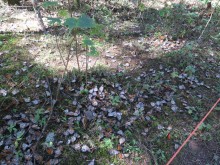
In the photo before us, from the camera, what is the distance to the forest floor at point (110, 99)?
9.59 feet

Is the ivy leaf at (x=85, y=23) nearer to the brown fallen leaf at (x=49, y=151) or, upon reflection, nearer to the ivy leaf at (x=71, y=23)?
the ivy leaf at (x=71, y=23)

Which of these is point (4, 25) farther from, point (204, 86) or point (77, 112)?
point (204, 86)

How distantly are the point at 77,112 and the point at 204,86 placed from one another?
275cm

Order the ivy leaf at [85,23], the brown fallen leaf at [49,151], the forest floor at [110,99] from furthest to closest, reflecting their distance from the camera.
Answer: the forest floor at [110,99] → the brown fallen leaf at [49,151] → the ivy leaf at [85,23]

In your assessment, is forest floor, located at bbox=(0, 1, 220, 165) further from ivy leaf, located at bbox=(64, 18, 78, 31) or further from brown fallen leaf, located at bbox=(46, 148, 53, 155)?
ivy leaf, located at bbox=(64, 18, 78, 31)

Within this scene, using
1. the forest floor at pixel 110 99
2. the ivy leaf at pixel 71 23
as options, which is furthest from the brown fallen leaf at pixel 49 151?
the ivy leaf at pixel 71 23

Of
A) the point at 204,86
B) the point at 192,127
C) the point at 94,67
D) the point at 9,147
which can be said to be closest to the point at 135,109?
the point at 192,127

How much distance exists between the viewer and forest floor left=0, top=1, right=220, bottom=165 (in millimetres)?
2924

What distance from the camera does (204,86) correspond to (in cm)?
422

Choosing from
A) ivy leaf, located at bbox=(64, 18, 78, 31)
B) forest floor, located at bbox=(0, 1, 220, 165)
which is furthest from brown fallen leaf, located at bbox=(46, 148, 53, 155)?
ivy leaf, located at bbox=(64, 18, 78, 31)

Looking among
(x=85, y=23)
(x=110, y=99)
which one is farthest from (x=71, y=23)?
(x=110, y=99)

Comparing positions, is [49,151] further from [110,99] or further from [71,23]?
[71,23]

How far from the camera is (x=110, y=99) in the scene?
3.62m

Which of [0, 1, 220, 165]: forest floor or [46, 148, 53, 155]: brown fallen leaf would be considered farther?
[0, 1, 220, 165]: forest floor
